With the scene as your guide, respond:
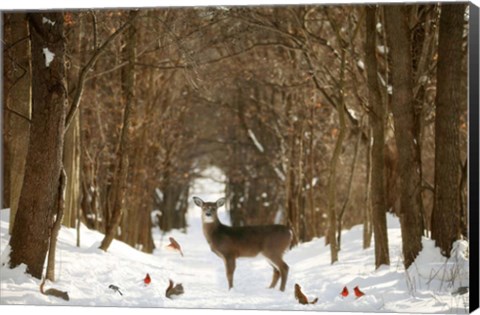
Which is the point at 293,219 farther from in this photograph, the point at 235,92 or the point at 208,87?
the point at 208,87

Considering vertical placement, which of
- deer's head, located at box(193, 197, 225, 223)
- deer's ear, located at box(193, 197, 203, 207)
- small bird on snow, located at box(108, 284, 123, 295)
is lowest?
small bird on snow, located at box(108, 284, 123, 295)

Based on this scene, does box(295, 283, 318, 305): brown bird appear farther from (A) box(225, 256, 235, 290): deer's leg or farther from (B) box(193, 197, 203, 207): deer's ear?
(B) box(193, 197, 203, 207): deer's ear

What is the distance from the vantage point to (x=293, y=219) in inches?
627

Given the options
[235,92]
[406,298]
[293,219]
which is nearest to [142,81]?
[235,92]

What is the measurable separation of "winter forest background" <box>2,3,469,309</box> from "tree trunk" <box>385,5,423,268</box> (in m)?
0.01

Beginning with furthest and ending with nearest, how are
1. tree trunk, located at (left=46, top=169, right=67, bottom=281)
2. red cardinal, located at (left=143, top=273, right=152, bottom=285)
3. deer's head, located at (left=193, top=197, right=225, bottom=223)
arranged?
deer's head, located at (left=193, top=197, right=225, bottom=223)
red cardinal, located at (left=143, top=273, right=152, bottom=285)
tree trunk, located at (left=46, top=169, right=67, bottom=281)

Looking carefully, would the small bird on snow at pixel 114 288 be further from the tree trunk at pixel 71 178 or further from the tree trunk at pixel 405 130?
the tree trunk at pixel 405 130

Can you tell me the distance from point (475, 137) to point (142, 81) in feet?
24.9

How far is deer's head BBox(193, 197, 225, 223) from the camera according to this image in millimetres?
11023

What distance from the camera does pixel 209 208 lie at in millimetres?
11164

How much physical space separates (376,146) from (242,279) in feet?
7.81

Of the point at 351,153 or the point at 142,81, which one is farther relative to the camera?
the point at 351,153

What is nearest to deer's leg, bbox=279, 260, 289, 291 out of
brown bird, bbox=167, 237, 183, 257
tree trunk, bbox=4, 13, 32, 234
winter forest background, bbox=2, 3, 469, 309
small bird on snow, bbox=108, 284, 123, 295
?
winter forest background, bbox=2, 3, 469, 309

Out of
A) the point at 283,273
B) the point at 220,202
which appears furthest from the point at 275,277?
the point at 220,202
